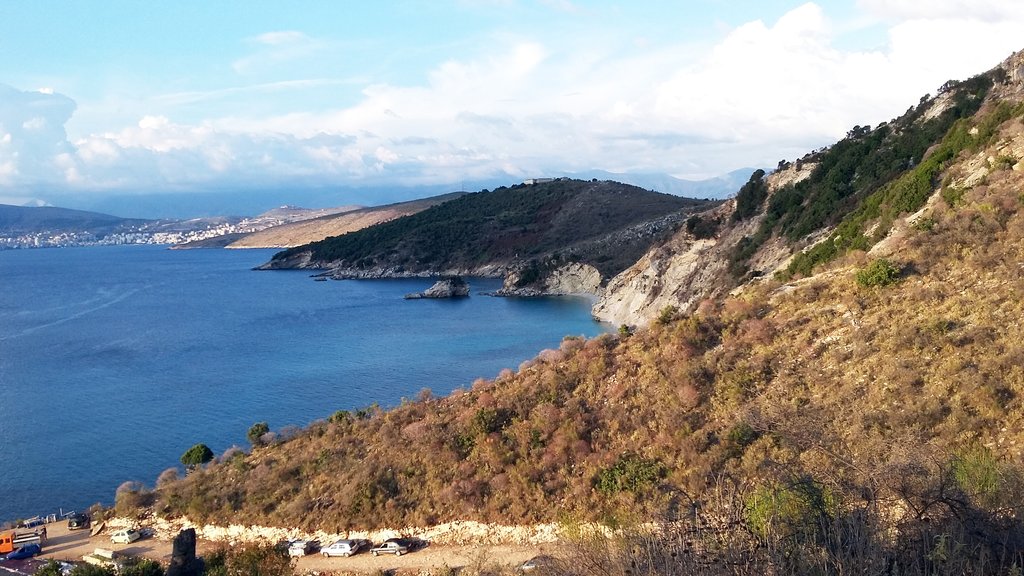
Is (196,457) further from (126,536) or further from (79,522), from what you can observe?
(126,536)

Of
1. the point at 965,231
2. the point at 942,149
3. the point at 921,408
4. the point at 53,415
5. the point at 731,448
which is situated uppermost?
the point at 942,149

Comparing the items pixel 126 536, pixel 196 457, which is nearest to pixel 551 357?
pixel 126 536

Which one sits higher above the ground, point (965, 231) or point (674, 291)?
point (965, 231)

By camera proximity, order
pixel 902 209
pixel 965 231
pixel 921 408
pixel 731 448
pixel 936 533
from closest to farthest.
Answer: pixel 936 533 < pixel 921 408 < pixel 731 448 < pixel 965 231 < pixel 902 209

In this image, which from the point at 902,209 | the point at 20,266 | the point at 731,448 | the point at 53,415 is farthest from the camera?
the point at 20,266

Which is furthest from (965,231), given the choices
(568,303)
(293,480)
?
(568,303)

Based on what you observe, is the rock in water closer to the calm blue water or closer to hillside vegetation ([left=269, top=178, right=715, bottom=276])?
the calm blue water

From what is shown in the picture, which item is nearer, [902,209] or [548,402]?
[548,402]

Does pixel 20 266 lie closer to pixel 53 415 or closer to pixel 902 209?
pixel 53 415
